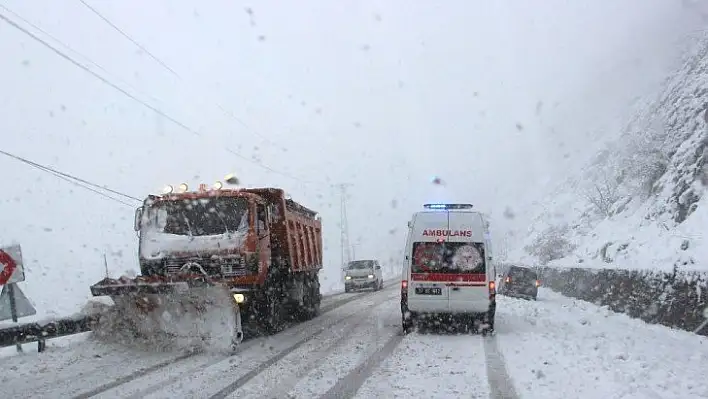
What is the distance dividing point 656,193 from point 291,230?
28.4m

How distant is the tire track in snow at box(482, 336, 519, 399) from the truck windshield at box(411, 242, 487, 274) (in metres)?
2.02

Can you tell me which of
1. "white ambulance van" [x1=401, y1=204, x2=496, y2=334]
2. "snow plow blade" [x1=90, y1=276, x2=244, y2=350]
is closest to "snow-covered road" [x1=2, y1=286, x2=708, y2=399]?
"snow plow blade" [x1=90, y1=276, x2=244, y2=350]

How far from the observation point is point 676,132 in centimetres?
3803

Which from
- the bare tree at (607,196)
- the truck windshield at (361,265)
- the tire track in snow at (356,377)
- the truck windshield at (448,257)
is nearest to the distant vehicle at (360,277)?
the truck windshield at (361,265)

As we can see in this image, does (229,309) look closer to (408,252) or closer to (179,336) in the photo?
(179,336)

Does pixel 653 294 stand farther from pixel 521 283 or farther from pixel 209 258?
pixel 521 283

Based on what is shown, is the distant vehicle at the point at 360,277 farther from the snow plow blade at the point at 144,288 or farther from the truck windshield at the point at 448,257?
the snow plow blade at the point at 144,288

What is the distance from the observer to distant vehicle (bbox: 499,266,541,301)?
25984mm

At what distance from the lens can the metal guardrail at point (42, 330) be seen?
396 inches

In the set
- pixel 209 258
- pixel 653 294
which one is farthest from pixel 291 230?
pixel 653 294

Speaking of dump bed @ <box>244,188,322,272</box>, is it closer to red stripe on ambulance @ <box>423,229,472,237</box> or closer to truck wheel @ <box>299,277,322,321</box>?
truck wheel @ <box>299,277,322,321</box>

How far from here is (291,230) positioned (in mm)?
14812

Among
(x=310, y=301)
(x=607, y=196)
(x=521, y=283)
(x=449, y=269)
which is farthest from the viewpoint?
(x=607, y=196)

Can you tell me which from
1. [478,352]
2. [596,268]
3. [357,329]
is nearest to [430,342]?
[478,352]
